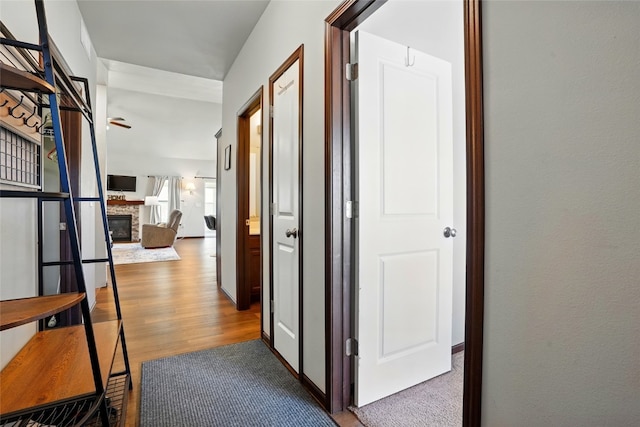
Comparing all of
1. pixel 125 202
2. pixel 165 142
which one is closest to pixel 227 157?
pixel 165 142

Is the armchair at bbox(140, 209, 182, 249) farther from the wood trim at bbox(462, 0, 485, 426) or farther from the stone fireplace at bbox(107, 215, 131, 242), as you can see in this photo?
the wood trim at bbox(462, 0, 485, 426)

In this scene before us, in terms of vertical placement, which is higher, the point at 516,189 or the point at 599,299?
the point at 516,189

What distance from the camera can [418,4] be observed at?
1743mm

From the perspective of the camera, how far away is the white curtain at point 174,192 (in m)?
Answer: 10.1

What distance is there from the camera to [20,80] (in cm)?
86

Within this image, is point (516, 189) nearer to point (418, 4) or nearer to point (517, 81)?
point (517, 81)

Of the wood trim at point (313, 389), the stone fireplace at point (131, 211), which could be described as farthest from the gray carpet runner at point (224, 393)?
the stone fireplace at point (131, 211)

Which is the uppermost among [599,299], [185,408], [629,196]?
[629,196]

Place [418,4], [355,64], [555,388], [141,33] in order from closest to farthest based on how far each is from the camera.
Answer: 1. [555,388]
2. [355,64]
3. [418,4]
4. [141,33]

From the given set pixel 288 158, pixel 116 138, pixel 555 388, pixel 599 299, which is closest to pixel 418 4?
pixel 288 158

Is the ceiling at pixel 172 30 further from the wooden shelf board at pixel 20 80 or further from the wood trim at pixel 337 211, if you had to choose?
the wooden shelf board at pixel 20 80

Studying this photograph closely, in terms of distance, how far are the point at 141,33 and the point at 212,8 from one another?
33.5 inches

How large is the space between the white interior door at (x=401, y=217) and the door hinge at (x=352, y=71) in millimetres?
23

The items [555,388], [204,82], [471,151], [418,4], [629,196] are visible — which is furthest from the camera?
[204,82]
